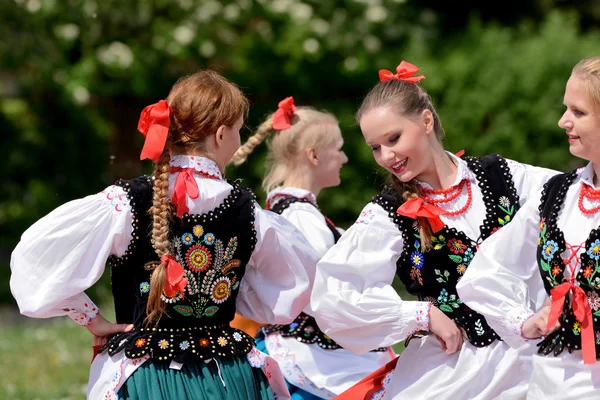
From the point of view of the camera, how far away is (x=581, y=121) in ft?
8.30

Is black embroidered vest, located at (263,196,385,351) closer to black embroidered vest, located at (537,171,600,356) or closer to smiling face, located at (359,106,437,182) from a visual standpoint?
smiling face, located at (359,106,437,182)

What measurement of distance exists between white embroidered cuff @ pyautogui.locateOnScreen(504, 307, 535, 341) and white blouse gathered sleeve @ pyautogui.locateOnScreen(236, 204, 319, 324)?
75 centimetres

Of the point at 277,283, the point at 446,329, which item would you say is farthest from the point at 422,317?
the point at 277,283

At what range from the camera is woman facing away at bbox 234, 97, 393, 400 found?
3.59m

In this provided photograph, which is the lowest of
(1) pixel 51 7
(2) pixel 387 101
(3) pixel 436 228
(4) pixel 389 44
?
(3) pixel 436 228

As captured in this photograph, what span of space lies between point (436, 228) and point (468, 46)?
7.13 metres

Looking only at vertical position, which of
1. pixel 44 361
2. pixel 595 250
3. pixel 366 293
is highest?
pixel 595 250

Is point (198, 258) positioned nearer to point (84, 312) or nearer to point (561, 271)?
point (84, 312)

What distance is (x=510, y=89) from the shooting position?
8938mm

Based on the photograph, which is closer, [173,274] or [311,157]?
[173,274]

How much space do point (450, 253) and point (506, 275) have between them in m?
0.28

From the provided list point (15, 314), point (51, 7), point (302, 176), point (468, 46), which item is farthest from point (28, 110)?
point (302, 176)

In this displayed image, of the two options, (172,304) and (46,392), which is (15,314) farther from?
(172,304)

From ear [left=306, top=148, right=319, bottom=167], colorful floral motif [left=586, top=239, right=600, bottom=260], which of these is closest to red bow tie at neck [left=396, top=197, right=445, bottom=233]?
colorful floral motif [left=586, top=239, right=600, bottom=260]
